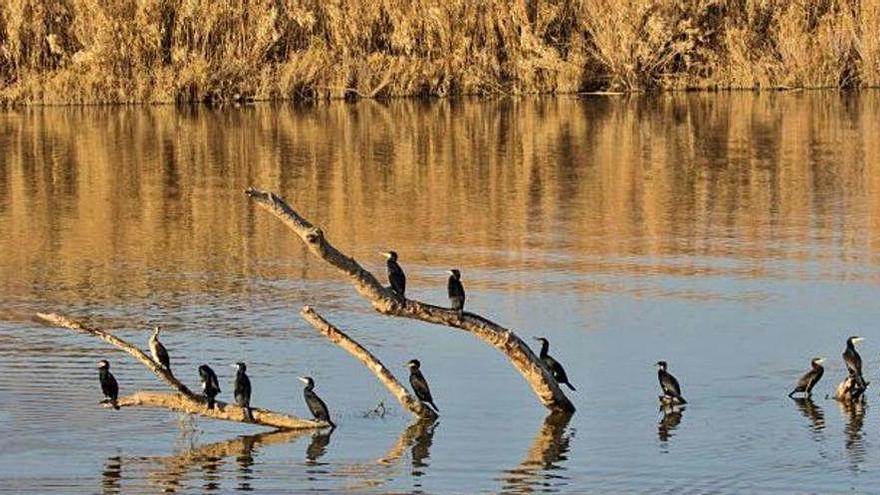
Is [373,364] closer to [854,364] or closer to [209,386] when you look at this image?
[209,386]

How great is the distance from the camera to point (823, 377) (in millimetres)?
17688

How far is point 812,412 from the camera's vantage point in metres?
16.6

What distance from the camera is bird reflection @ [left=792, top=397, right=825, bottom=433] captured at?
637 inches

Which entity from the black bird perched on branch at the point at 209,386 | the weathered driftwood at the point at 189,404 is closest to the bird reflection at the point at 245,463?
the weathered driftwood at the point at 189,404

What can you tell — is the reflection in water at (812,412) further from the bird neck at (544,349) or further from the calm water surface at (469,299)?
the bird neck at (544,349)

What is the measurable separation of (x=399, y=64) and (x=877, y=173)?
21648mm

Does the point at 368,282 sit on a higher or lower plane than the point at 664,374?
higher

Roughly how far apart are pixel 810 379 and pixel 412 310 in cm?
360

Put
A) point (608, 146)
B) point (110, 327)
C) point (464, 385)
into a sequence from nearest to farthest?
point (464, 385), point (110, 327), point (608, 146)

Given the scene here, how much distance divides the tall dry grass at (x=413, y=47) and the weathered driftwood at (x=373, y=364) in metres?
35.7

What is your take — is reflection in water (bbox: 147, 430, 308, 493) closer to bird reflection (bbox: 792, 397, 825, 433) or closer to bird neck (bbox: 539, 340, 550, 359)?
bird neck (bbox: 539, 340, 550, 359)

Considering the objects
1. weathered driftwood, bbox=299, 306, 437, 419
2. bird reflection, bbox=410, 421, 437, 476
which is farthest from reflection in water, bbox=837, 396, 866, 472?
weathered driftwood, bbox=299, 306, 437, 419

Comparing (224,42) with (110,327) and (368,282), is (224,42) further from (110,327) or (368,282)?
(368,282)

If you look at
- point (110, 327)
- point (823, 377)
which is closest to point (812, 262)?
point (823, 377)
